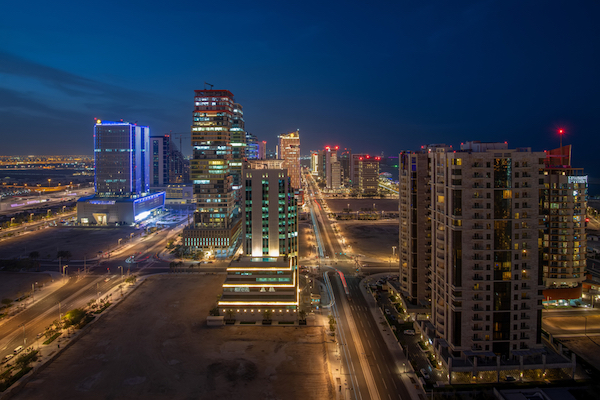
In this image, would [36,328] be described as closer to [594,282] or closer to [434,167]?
[434,167]

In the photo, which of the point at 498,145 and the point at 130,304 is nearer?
the point at 498,145

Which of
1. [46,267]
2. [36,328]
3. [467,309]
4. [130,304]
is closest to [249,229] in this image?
[130,304]

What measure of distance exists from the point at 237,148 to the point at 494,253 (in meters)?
110

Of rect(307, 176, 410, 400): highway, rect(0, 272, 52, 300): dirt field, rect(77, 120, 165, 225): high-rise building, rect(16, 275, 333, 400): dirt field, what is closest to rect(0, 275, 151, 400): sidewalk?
rect(16, 275, 333, 400): dirt field

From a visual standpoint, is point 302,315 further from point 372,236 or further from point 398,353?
point 372,236

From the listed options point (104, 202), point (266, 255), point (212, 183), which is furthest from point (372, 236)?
point (104, 202)

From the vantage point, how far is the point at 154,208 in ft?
547

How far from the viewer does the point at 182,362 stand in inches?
1866

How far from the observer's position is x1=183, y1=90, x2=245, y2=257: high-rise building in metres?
107

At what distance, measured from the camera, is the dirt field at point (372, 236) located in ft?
352

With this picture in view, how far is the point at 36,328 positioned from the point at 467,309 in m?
64.6

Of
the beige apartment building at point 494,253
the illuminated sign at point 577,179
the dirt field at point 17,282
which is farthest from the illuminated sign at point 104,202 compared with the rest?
the illuminated sign at point 577,179

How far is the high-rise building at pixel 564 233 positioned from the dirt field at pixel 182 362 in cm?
4487

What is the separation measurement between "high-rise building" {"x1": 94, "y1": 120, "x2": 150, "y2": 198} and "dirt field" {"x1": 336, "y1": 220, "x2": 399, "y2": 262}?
93901 mm
